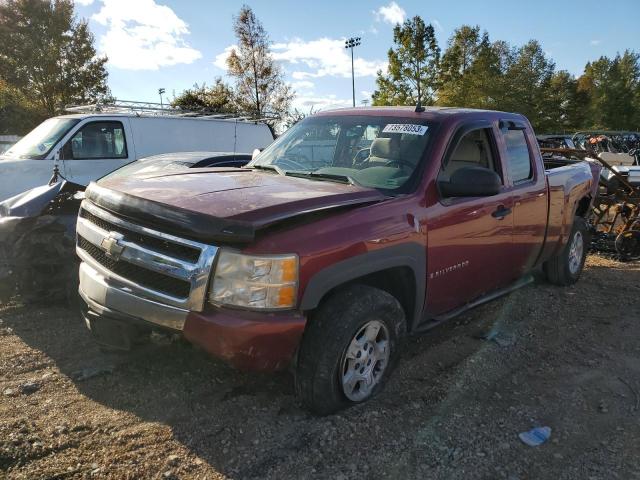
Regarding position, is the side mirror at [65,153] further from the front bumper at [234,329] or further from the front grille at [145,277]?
the front bumper at [234,329]

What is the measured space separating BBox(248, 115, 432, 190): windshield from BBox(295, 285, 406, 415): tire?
33.2 inches

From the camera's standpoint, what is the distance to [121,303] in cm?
295

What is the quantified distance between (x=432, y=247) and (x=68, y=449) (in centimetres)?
247

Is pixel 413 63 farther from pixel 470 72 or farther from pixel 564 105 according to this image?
pixel 564 105

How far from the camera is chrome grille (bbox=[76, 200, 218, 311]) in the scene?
2.68 meters

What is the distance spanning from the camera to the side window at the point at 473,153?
3832 mm

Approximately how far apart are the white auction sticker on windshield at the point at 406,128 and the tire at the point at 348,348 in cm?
131

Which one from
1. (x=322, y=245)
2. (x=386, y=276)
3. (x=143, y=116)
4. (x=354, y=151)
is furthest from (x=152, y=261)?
(x=143, y=116)

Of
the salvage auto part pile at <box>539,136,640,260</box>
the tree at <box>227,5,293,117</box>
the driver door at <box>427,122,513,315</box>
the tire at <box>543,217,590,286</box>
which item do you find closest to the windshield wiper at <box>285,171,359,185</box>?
the driver door at <box>427,122,513,315</box>

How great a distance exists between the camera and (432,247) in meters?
3.48

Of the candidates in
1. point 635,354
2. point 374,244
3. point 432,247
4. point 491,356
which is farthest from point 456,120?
point 635,354

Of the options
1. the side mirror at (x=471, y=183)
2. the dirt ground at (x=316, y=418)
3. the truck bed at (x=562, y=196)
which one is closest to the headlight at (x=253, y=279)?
the dirt ground at (x=316, y=418)

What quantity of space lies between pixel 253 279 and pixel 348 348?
79 cm

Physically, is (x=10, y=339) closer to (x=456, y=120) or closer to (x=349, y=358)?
(x=349, y=358)
